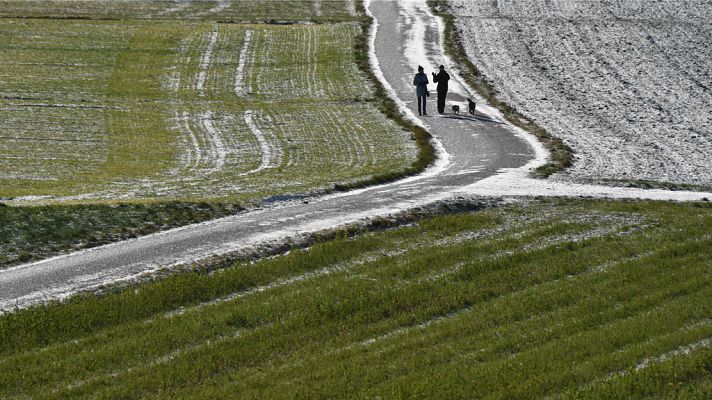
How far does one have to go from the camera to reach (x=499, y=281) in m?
18.5

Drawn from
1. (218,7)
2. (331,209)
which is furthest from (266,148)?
(218,7)

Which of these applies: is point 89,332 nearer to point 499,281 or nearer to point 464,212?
point 499,281

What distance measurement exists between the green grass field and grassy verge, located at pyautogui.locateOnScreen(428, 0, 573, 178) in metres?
10.8

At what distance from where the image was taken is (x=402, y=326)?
16297mm

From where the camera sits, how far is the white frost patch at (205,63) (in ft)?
172

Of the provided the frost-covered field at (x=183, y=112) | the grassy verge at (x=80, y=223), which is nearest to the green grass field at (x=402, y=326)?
the grassy verge at (x=80, y=223)

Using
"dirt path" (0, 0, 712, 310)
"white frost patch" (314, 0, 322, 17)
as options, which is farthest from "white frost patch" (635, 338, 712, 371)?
"white frost patch" (314, 0, 322, 17)

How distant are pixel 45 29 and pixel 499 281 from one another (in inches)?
2074

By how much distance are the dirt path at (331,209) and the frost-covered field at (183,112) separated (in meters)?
2.00

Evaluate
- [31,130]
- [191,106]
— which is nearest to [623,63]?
[191,106]

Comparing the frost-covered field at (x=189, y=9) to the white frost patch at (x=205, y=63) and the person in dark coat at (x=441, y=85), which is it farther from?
the person in dark coat at (x=441, y=85)

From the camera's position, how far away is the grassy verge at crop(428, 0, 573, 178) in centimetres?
3330

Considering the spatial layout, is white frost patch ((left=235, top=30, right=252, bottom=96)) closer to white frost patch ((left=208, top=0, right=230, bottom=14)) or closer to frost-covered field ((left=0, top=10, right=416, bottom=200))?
frost-covered field ((left=0, top=10, right=416, bottom=200))

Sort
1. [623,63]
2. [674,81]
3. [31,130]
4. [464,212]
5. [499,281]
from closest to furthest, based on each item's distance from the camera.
Result: [499,281], [464,212], [31,130], [674,81], [623,63]
